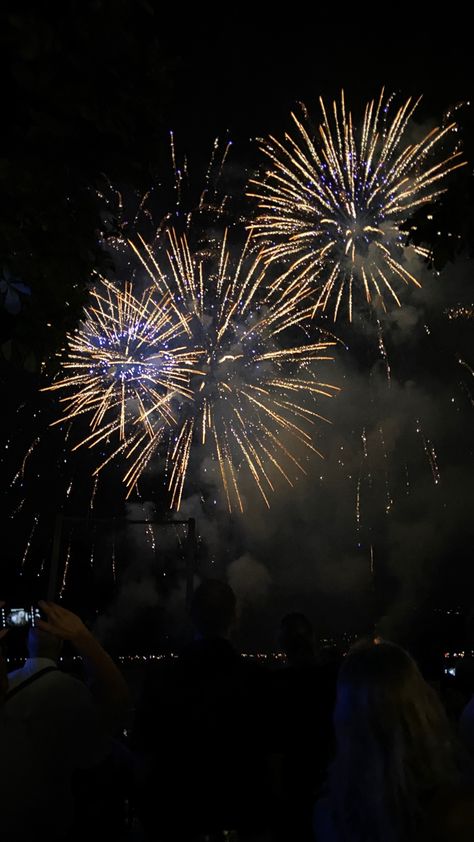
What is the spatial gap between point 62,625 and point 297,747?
1.49 m

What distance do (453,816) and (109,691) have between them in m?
1.99

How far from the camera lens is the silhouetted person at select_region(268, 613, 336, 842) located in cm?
384

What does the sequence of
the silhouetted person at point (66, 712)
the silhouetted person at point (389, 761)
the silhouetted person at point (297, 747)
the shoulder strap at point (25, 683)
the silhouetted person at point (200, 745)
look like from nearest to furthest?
the silhouetted person at point (389, 761)
the silhouetted person at point (200, 745)
the silhouetted person at point (66, 712)
the shoulder strap at point (25, 683)
the silhouetted person at point (297, 747)

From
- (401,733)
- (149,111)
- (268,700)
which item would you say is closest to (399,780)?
(401,733)

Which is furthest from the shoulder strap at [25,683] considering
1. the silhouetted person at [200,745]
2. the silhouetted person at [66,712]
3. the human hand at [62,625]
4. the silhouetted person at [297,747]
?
the silhouetted person at [297,747]

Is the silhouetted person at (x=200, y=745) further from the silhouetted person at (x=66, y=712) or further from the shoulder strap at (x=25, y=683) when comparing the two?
the shoulder strap at (x=25, y=683)

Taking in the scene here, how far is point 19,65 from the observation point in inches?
163

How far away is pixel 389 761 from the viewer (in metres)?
A: 2.18

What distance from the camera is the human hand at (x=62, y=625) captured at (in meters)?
3.56

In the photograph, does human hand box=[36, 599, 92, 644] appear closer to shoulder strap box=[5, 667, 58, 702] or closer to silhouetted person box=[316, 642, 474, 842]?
shoulder strap box=[5, 667, 58, 702]

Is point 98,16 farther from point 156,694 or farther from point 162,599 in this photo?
point 162,599

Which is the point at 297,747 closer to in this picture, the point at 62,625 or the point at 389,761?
the point at 62,625

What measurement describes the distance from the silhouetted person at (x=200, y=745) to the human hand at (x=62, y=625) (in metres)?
0.45

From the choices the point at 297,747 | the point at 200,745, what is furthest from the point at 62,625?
the point at 297,747
